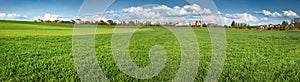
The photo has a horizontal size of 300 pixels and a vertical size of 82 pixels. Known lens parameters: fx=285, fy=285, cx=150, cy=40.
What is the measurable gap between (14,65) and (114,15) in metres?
2.41

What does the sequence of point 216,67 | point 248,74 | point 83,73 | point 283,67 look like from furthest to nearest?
point 283,67 → point 216,67 → point 248,74 → point 83,73

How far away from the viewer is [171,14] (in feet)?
17.3

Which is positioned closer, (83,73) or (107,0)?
(107,0)

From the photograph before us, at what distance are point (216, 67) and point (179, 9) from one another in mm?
1741

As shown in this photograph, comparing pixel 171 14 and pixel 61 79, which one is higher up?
pixel 171 14

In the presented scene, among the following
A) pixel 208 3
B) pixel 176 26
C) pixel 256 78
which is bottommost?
pixel 256 78

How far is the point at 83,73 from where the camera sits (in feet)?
16.5

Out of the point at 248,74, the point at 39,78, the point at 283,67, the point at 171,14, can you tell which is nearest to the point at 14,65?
the point at 39,78

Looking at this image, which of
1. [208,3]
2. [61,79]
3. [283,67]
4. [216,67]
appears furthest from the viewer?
[283,67]

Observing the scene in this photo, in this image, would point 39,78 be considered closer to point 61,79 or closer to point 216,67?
point 61,79

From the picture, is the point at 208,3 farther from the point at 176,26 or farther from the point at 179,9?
the point at 176,26

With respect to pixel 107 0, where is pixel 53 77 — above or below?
below

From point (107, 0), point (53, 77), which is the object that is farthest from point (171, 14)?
point (53, 77)

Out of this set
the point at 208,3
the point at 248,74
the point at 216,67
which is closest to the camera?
the point at 208,3
